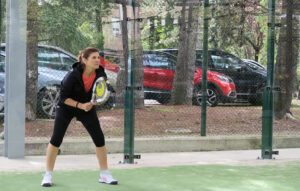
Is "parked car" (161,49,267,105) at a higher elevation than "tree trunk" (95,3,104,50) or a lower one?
lower

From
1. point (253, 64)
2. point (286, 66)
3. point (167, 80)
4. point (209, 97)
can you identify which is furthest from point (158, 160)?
point (286, 66)

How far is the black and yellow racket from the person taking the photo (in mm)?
5633

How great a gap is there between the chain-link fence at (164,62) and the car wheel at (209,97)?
2 cm

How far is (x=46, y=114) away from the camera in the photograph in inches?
348

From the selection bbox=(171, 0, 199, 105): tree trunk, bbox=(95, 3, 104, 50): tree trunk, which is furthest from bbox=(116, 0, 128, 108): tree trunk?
bbox=(171, 0, 199, 105): tree trunk

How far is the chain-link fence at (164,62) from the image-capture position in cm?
852

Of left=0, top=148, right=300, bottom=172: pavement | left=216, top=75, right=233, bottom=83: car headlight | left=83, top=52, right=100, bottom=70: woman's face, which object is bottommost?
left=0, top=148, right=300, bottom=172: pavement

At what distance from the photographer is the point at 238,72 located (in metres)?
9.95

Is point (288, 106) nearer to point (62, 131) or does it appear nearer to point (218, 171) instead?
point (218, 171)

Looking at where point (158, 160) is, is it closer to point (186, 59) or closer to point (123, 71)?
point (123, 71)

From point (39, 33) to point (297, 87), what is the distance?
18.3 ft

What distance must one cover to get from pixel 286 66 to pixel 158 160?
12.5 ft

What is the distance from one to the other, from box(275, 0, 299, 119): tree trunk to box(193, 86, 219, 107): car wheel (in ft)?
3.70

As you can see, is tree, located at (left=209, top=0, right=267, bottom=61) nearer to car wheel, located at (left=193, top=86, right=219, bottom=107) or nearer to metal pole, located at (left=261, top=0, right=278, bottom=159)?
car wheel, located at (left=193, top=86, right=219, bottom=107)
